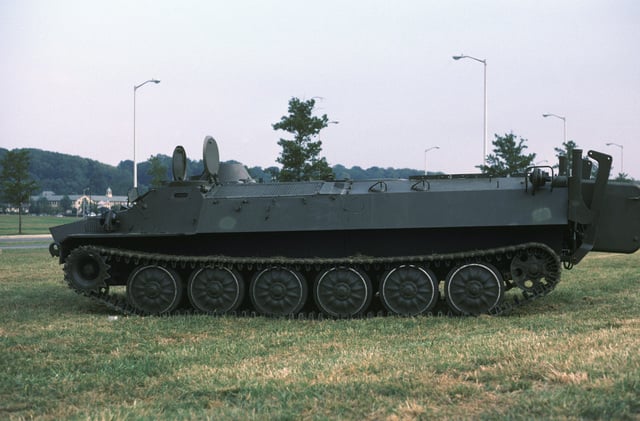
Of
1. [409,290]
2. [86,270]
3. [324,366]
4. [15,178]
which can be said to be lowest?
[324,366]

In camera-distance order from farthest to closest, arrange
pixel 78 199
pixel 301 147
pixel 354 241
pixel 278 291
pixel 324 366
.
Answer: pixel 78 199
pixel 301 147
pixel 354 241
pixel 278 291
pixel 324 366

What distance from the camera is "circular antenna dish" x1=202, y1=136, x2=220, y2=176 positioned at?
50.2 feet

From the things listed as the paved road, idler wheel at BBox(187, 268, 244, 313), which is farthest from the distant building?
idler wheel at BBox(187, 268, 244, 313)

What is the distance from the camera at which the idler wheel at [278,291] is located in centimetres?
1375

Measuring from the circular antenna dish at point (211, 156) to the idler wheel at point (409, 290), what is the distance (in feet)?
14.7

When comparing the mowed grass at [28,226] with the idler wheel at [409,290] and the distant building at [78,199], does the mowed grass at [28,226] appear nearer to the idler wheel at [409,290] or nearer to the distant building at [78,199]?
the distant building at [78,199]

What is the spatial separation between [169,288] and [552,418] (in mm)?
9213

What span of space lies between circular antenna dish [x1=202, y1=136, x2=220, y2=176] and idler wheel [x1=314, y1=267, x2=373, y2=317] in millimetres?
3590

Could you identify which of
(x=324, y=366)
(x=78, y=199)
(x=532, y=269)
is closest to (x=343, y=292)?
(x=532, y=269)

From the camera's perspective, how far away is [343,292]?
13555 mm

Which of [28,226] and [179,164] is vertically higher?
[179,164]

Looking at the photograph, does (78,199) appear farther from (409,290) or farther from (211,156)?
(409,290)

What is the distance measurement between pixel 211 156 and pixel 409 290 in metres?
5.20

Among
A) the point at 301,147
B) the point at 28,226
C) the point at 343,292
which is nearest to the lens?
the point at 343,292
